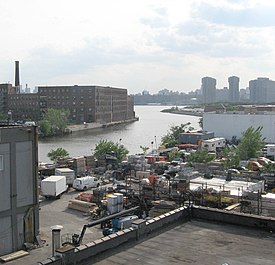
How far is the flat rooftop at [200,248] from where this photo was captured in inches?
245

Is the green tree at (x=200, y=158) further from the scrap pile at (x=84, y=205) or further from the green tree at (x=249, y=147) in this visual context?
the scrap pile at (x=84, y=205)

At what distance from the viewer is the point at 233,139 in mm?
47875

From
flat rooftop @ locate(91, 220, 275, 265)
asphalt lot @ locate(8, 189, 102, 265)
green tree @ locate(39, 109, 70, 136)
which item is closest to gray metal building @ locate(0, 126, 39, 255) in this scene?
asphalt lot @ locate(8, 189, 102, 265)

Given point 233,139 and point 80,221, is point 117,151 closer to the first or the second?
point 80,221

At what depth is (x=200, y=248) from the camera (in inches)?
265

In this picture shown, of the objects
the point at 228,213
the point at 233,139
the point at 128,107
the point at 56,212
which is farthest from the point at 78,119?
the point at 228,213

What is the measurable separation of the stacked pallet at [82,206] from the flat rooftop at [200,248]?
31.7ft

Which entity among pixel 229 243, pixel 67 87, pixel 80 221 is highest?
pixel 67 87

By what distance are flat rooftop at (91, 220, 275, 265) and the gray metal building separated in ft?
22.2

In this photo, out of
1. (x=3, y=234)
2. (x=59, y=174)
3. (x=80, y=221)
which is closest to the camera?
(x=3, y=234)

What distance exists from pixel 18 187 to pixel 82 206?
4.40m

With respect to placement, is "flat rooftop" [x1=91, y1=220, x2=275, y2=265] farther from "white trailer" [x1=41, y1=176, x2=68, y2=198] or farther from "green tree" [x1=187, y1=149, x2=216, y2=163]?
"green tree" [x1=187, y1=149, x2=216, y2=163]

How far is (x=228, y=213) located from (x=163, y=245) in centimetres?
171

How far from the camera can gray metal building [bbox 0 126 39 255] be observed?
12773mm
